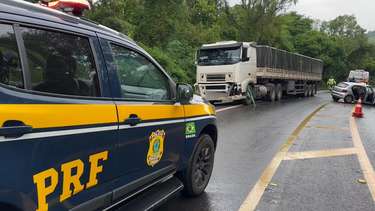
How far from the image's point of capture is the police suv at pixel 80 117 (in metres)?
2.43

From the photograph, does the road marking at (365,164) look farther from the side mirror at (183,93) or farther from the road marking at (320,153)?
the side mirror at (183,93)

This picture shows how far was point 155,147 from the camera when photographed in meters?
3.96

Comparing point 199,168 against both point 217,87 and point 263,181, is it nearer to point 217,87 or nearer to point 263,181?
point 263,181

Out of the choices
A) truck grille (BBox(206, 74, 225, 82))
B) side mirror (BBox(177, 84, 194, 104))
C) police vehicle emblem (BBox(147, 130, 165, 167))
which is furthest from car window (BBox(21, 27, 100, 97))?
truck grille (BBox(206, 74, 225, 82))

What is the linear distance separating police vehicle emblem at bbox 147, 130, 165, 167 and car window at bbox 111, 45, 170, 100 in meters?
0.36

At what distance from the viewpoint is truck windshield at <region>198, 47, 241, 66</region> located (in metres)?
19.9

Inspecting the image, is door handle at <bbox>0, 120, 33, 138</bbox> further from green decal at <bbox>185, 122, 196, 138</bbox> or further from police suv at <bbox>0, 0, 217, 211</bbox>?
green decal at <bbox>185, 122, 196, 138</bbox>

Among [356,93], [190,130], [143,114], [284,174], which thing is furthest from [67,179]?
[356,93]

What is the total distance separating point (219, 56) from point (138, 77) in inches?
651

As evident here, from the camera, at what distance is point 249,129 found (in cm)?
1127

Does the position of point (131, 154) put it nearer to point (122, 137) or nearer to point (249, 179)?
point (122, 137)

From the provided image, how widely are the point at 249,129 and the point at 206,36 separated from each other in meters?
22.5

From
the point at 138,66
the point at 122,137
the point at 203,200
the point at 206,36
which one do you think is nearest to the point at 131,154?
the point at 122,137

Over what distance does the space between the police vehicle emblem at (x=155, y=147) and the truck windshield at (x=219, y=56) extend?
16.1 m
